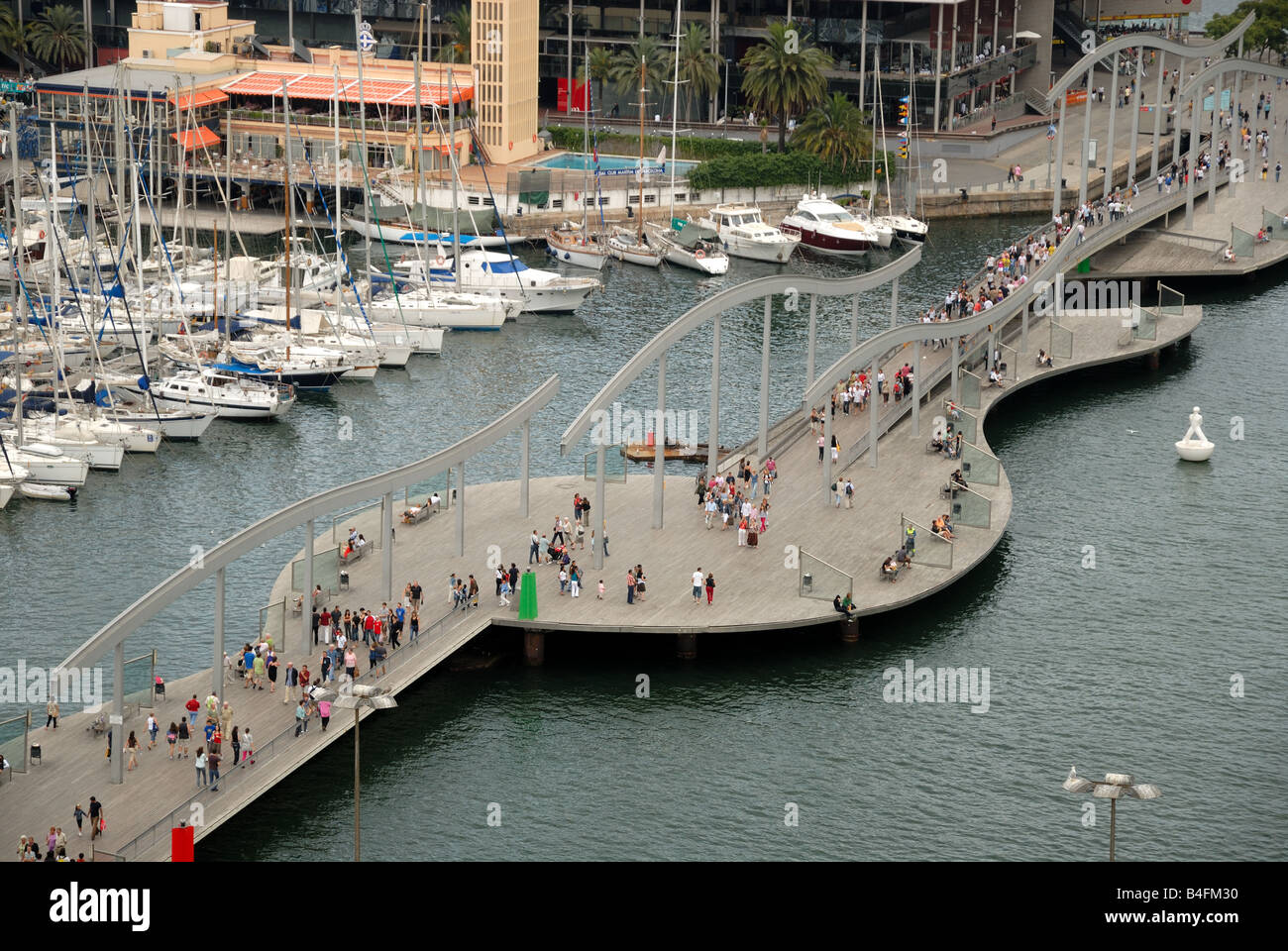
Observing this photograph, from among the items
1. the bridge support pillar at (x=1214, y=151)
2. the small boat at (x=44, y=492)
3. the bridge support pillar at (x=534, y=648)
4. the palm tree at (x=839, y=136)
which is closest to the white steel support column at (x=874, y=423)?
the bridge support pillar at (x=534, y=648)

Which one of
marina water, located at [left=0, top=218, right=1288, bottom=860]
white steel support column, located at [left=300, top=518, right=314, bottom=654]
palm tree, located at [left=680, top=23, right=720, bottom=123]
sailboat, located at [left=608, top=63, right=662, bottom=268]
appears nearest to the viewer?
marina water, located at [left=0, top=218, right=1288, bottom=860]

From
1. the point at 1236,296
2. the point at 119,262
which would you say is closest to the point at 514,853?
the point at 119,262

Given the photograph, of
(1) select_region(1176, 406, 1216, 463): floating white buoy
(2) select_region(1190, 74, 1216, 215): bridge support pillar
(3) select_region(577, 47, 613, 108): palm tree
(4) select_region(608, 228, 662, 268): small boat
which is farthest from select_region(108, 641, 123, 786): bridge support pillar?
(3) select_region(577, 47, 613, 108): palm tree

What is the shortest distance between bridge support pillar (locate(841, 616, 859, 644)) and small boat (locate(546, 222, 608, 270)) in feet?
201

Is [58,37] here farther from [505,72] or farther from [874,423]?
[874,423]

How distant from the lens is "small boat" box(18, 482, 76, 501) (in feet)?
296

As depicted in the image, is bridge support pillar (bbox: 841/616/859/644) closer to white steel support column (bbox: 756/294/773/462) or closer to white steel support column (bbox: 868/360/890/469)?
white steel support column (bbox: 756/294/773/462)

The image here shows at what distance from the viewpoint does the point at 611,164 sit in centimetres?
15300

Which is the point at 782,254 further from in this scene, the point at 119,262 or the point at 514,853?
the point at 514,853

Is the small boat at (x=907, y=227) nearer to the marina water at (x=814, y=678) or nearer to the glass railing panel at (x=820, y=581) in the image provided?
the marina water at (x=814, y=678)

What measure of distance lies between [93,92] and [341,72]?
17532mm

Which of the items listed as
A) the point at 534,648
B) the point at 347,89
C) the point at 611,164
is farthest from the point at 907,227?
the point at 534,648

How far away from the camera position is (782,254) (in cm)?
13812

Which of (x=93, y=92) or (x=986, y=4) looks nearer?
(x=93, y=92)
